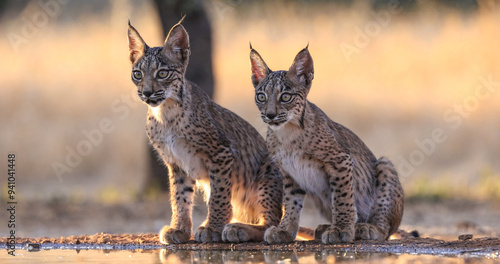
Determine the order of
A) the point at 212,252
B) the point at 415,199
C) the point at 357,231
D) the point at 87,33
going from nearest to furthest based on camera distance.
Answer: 1. the point at 212,252
2. the point at 357,231
3. the point at 415,199
4. the point at 87,33

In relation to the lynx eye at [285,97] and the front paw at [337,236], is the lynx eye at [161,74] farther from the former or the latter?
the front paw at [337,236]

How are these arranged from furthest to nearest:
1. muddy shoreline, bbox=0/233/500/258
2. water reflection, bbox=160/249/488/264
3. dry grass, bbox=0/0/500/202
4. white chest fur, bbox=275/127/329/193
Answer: dry grass, bbox=0/0/500/202, white chest fur, bbox=275/127/329/193, muddy shoreline, bbox=0/233/500/258, water reflection, bbox=160/249/488/264

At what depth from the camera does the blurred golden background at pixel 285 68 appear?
21.5 m

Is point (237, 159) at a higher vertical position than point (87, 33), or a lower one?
lower

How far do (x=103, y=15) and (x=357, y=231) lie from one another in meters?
18.6

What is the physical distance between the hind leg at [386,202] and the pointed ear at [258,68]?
1522mm

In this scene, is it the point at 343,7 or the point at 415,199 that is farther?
the point at 343,7

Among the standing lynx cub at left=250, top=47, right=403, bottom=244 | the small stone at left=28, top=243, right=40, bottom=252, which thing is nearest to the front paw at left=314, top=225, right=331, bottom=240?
the standing lynx cub at left=250, top=47, right=403, bottom=244

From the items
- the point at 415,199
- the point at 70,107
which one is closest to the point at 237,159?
the point at 415,199

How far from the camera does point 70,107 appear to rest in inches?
936

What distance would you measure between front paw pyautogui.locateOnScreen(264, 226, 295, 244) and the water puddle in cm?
33

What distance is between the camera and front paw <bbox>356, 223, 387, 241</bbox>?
29.6ft

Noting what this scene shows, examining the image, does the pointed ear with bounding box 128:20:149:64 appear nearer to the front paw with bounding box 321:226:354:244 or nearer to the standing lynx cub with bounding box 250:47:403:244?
the standing lynx cub with bounding box 250:47:403:244

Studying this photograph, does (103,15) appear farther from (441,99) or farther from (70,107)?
(441,99)
